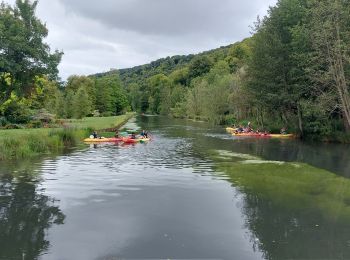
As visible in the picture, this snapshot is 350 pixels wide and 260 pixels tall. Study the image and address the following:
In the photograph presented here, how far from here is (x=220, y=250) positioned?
35.4 feet

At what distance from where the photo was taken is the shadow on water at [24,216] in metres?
10.9

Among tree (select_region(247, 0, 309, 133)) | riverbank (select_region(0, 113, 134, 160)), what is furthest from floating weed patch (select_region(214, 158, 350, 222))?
tree (select_region(247, 0, 309, 133))

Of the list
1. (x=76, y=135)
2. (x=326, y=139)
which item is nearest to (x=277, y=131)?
(x=326, y=139)

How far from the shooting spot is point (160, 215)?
1428 centimetres

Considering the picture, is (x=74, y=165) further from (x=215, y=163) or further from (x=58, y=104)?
(x=58, y=104)

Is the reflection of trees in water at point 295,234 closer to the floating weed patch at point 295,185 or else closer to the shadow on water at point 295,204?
the shadow on water at point 295,204

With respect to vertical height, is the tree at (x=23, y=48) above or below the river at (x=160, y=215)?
above

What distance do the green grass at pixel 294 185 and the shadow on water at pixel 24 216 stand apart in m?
8.79

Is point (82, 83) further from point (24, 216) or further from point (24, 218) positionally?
point (24, 218)

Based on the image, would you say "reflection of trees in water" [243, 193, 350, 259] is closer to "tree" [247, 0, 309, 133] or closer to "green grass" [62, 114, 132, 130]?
"tree" [247, 0, 309, 133]

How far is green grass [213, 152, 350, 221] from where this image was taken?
15202mm

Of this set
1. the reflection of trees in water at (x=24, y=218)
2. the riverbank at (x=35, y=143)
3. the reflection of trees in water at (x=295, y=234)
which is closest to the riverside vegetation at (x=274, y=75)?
the riverbank at (x=35, y=143)

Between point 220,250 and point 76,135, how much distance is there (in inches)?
1185

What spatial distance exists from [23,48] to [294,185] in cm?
2395
